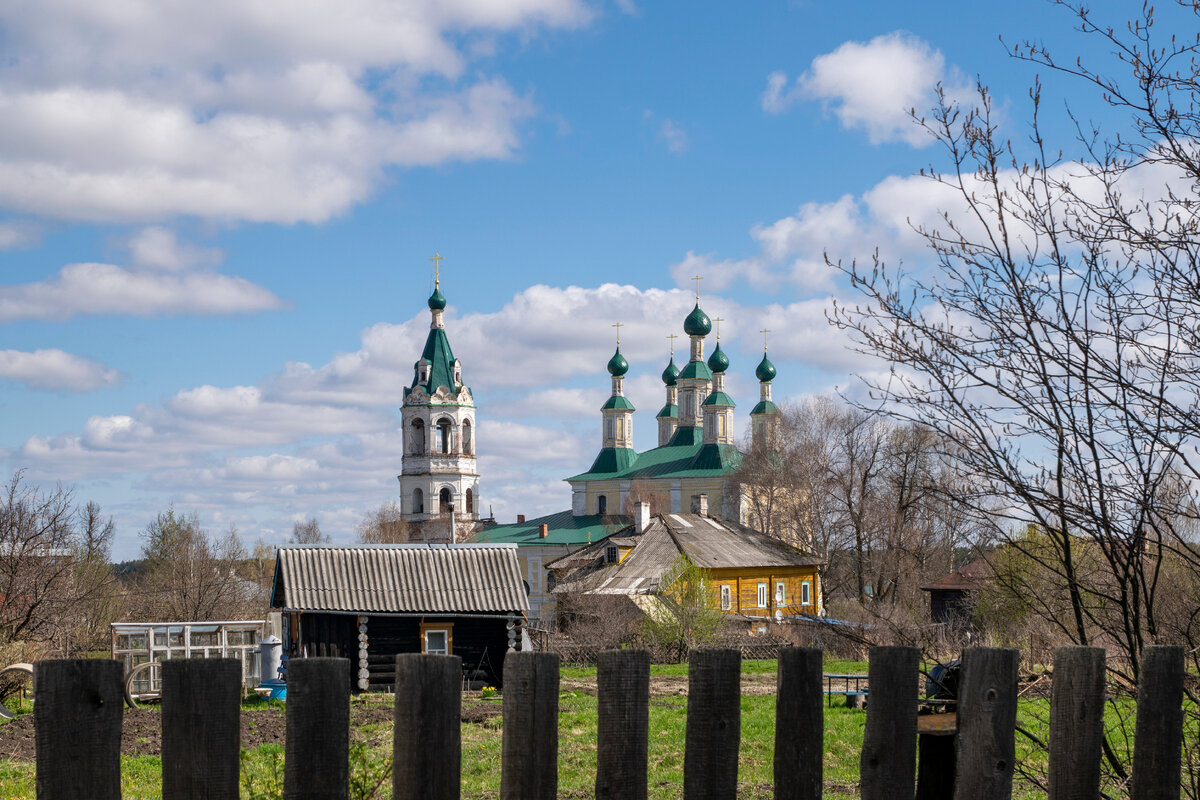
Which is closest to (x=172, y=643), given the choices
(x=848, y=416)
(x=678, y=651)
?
(x=678, y=651)

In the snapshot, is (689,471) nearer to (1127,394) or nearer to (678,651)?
(678,651)

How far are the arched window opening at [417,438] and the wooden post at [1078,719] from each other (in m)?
81.3

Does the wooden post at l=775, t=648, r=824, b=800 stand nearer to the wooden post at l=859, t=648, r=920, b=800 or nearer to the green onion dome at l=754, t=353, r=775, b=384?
the wooden post at l=859, t=648, r=920, b=800

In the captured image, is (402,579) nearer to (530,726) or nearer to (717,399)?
(530,726)

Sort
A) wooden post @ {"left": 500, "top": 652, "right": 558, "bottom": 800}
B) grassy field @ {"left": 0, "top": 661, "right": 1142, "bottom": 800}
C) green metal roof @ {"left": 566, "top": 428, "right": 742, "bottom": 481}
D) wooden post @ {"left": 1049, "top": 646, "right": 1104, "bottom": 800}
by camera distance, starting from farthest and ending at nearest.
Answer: green metal roof @ {"left": 566, "top": 428, "right": 742, "bottom": 481} < grassy field @ {"left": 0, "top": 661, "right": 1142, "bottom": 800} < wooden post @ {"left": 1049, "top": 646, "right": 1104, "bottom": 800} < wooden post @ {"left": 500, "top": 652, "right": 558, "bottom": 800}

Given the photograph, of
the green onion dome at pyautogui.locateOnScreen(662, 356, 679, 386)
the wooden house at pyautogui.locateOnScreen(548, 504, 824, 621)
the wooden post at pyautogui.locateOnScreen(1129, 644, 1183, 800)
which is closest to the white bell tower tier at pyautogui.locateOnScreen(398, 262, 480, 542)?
the green onion dome at pyautogui.locateOnScreen(662, 356, 679, 386)

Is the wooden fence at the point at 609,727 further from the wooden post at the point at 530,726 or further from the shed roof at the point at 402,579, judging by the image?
the shed roof at the point at 402,579

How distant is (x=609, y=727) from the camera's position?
108 inches

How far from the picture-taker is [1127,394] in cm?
357

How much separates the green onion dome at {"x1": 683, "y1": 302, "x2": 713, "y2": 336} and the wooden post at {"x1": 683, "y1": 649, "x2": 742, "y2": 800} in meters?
79.3

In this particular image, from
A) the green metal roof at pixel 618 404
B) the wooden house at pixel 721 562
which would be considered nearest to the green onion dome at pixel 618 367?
the green metal roof at pixel 618 404

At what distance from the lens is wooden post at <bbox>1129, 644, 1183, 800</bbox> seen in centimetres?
299

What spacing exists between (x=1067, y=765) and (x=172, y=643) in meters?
19.8

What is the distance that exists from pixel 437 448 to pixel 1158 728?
8091cm
